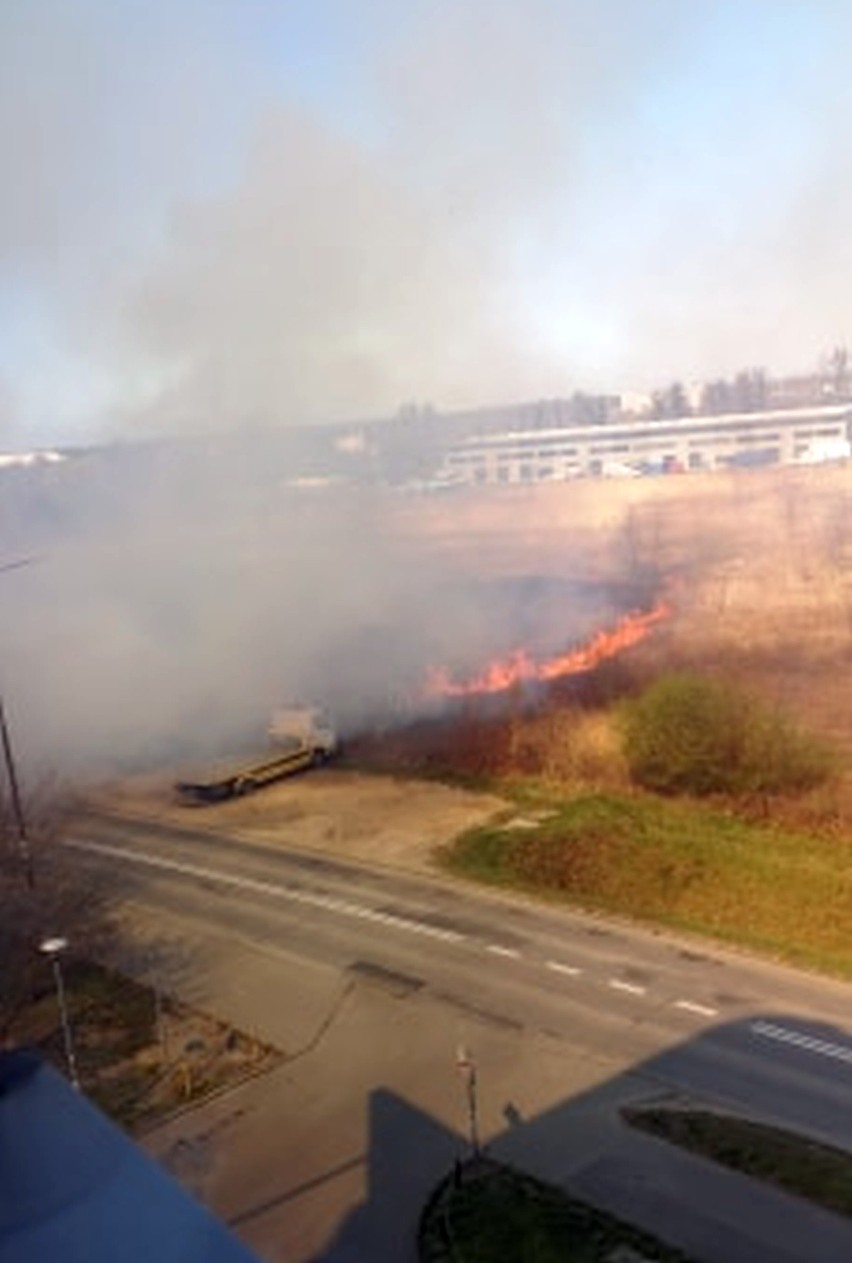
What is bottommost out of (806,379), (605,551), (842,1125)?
(842,1125)

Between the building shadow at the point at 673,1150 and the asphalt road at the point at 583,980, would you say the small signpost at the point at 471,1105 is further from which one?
the asphalt road at the point at 583,980

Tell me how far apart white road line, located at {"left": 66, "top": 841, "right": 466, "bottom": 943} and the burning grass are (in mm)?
2937

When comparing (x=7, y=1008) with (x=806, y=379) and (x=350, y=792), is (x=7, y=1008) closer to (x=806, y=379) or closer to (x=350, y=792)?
(x=350, y=792)

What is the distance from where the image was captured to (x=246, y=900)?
29.5 meters

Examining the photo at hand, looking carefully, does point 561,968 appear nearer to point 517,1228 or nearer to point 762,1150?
point 762,1150

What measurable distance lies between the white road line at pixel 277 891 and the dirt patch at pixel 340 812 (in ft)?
7.70

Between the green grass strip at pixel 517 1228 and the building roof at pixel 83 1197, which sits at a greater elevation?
the building roof at pixel 83 1197

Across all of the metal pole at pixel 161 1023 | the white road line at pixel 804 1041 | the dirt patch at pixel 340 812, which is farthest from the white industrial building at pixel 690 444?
the white road line at pixel 804 1041

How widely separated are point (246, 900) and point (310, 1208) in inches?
497

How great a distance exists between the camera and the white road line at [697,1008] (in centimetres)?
2220

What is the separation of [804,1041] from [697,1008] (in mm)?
2073

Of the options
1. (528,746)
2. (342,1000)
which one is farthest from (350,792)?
(342,1000)

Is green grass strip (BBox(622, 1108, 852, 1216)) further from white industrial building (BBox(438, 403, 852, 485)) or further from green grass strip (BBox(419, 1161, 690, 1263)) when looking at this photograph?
white industrial building (BBox(438, 403, 852, 485))

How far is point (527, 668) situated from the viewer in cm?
4728
